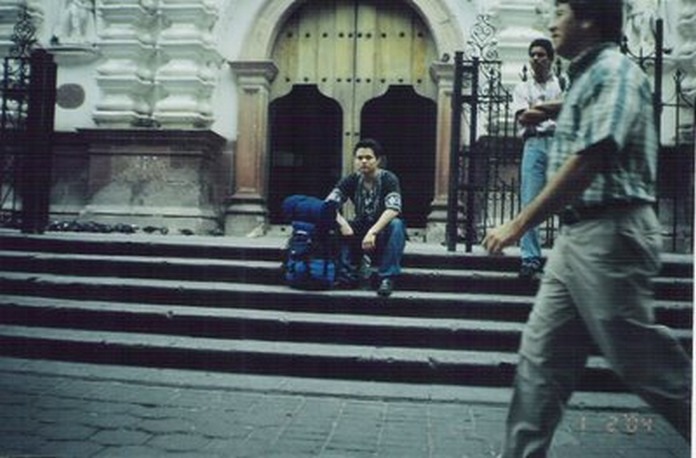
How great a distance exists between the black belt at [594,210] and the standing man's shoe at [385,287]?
2992 mm

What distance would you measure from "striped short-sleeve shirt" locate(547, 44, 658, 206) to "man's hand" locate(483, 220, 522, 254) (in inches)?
8.5

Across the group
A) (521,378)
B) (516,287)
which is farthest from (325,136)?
(521,378)

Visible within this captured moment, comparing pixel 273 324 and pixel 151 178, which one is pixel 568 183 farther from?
pixel 151 178

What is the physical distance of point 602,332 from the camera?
216cm

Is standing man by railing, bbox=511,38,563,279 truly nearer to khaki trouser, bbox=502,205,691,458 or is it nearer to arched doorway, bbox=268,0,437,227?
khaki trouser, bbox=502,205,691,458

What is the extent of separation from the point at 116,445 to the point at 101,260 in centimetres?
291

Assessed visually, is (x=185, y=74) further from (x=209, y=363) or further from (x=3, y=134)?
(x=209, y=363)

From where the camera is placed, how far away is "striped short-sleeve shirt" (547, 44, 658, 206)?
2.14m

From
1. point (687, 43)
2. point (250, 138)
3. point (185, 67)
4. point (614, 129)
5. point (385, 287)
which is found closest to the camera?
point (614, 129)

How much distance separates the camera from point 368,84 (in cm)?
923

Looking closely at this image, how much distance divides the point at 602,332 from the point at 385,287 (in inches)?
123

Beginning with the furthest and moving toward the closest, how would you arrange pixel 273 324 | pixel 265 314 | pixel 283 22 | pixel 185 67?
pixel 283 22 < pixel 185 67 < pixel 265 314 < pixel 273 324
